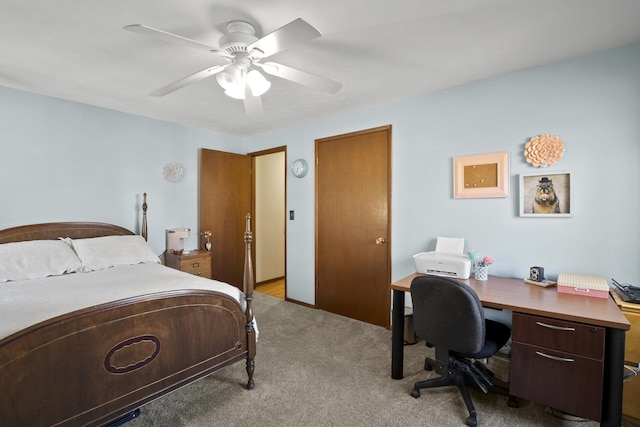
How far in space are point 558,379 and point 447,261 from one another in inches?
36.7

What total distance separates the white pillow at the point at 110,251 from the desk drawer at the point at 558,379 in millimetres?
3207

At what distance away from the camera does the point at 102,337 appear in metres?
1.42

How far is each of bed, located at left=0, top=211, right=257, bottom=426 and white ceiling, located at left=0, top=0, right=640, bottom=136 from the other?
5.00 ft

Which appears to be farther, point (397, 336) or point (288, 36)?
point (397, 336)

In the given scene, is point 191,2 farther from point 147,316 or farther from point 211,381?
point 211,381

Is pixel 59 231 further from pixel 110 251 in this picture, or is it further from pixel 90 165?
pixel 90 165

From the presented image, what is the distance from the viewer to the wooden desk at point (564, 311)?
4.79 ft

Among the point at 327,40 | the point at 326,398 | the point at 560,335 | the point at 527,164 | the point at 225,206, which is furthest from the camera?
the point at 225,206

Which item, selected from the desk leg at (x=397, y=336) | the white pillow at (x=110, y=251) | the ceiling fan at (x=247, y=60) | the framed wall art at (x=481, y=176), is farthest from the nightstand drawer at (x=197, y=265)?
the framed wall art at (x=481, y=176)

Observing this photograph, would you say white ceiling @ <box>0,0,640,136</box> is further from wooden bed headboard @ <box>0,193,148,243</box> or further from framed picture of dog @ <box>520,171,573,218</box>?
wooden bed headboard @ <box>0,193,148,243</box>

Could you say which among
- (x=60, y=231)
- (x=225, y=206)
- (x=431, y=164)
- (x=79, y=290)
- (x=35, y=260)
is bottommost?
(x=79, y=290)

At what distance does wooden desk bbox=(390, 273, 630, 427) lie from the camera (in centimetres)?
146

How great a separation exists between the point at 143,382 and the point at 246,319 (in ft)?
2.26

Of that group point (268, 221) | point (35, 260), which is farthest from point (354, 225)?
point (35, 260)
